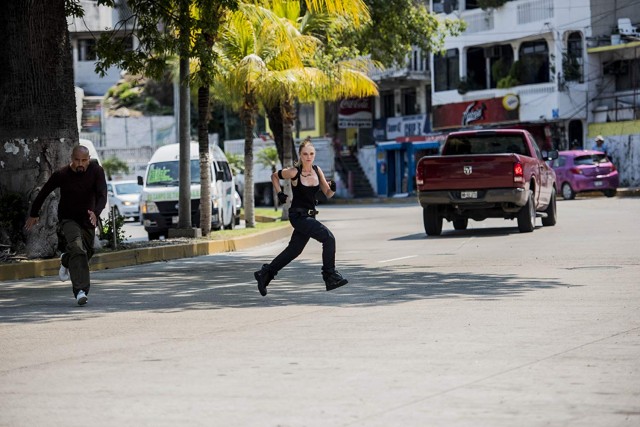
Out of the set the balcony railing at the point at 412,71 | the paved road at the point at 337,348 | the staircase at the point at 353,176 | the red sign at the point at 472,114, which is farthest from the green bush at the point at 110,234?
the staircase at the point at 353,176

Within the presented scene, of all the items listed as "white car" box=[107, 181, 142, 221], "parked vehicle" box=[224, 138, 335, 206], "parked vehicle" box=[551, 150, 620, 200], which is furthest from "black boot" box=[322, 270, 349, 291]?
"parked vehicle" box=[224, 138, 335, 206]

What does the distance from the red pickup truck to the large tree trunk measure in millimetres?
7653

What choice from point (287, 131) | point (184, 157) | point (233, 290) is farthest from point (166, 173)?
point (233, 290)

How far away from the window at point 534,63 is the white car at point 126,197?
19.3m

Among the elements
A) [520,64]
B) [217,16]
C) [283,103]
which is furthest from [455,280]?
[520,64]

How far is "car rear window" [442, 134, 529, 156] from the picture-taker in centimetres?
2723

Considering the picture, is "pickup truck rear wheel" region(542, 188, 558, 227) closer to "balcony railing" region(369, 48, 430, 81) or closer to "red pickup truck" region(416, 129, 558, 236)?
"red pickup truck" region(416, 129, 558, 236)

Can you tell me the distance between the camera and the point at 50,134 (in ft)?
68.1

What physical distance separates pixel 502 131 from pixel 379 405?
20.3 m

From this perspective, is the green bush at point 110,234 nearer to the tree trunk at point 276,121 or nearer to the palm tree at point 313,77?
the palm tree at point 313,77

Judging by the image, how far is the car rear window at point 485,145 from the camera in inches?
1072

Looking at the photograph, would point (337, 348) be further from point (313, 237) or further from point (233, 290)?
point (233, 290)

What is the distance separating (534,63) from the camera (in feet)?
190

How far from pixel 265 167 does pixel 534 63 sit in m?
13.9
